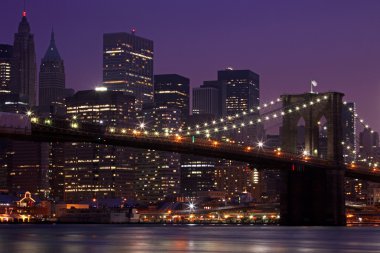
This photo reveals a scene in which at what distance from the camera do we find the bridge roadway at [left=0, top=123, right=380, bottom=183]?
91250 millimetres

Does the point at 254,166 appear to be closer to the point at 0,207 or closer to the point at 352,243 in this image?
the point at 352,243

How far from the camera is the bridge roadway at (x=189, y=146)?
9125 cm

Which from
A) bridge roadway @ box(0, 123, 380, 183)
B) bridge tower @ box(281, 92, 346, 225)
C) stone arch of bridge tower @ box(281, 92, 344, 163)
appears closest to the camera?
bridge roadway @ box(0, 123, 380, 183)

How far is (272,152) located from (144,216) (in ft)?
230

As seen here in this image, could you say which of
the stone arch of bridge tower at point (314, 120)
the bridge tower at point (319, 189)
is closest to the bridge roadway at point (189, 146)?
the bridge tower at point (319, 189)

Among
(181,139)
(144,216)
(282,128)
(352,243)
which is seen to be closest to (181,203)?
(144,216)

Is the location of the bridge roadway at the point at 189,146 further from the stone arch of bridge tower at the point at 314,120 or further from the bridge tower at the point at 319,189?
A: the stone arch of bridge tower at the point at 314,120

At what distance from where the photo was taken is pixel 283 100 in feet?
392

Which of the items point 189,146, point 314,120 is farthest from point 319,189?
point 189,146

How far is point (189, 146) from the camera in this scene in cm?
10100

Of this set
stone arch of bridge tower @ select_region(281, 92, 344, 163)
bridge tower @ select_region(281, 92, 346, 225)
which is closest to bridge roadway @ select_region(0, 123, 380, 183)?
bridge tower @ select_region(281, 92, 346, 225)

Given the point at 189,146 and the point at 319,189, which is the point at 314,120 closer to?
the point at 319,189

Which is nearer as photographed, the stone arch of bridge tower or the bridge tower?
the bridge tower

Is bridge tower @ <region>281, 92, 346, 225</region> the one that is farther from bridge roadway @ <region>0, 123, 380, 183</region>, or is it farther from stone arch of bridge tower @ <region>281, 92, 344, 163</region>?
bridge roadway @ <region>0, 123, 380, 183</region>
